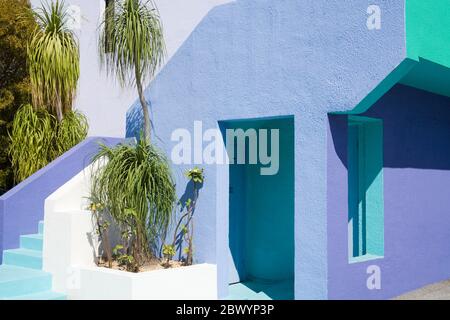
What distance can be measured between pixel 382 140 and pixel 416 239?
1818mm

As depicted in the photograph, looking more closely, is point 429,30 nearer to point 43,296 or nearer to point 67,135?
point 43,296

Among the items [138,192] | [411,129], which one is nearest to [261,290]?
[138,192]

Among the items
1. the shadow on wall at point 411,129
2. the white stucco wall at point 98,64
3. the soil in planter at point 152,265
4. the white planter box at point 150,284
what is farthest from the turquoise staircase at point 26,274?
the shadow on wall at point 411,129

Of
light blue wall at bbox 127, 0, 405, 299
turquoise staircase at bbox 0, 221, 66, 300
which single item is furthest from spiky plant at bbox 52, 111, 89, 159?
light blue wall at bbox 127, 0, 405, 299

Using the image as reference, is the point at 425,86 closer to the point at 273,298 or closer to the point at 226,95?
the point at 226,95

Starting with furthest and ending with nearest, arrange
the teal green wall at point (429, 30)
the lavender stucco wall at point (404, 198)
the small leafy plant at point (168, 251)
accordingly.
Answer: the small leafy plant at point (168, 251) < the lavender stucco wall at point (404, 198) < the teal green wall at point (429, 30)

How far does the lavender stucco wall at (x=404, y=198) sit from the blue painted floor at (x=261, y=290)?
149cm

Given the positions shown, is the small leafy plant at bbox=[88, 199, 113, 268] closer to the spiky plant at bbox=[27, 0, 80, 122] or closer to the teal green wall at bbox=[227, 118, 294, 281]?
the teal green wall at bbox=[227, 118, 294, 281]

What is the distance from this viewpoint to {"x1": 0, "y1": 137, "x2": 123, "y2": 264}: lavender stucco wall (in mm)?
9016

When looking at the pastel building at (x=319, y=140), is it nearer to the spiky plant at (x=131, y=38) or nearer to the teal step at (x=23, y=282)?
the spiky plant at (x=131, y=38)

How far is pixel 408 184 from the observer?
8.49 meters

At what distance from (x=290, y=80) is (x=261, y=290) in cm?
350

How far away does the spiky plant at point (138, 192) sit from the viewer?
7.60 metres

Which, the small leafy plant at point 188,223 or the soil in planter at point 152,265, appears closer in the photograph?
the soil in planter at point 152,265
